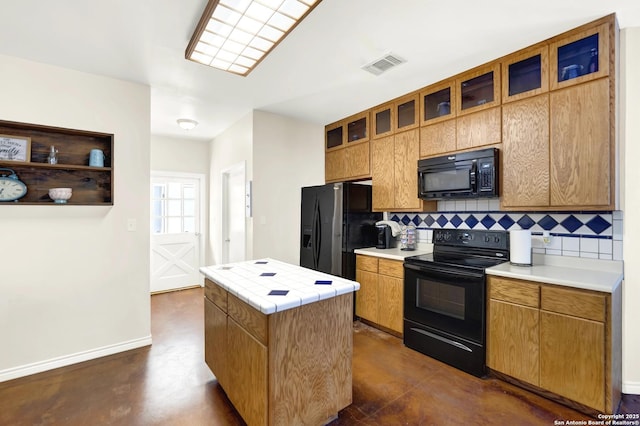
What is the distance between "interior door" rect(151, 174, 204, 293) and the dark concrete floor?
2258 millimetres

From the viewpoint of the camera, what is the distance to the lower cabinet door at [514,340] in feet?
6.74

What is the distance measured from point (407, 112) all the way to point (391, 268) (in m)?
1.73

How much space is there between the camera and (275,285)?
1.80m

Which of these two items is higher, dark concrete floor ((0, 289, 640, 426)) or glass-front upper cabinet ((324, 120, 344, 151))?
glass-front upper cabinet ((324, 120, 344, 151))

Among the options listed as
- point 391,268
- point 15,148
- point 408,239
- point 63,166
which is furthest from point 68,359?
point 408,239

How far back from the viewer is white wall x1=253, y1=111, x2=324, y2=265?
12.0 feet

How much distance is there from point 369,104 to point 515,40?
5.28 ft

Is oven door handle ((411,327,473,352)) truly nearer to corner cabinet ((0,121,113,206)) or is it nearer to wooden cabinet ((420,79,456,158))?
wooden cabinet ((420,79,456,158))

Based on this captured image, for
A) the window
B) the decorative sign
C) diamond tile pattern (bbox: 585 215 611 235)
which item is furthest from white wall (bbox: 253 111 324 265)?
diamond tile pattern (bbox: 585 215 611 235)

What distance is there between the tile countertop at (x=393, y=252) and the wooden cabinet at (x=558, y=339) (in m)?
0.96

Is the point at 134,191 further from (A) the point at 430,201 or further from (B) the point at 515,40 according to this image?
(B) the point at 515,40

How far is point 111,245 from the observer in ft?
9.17

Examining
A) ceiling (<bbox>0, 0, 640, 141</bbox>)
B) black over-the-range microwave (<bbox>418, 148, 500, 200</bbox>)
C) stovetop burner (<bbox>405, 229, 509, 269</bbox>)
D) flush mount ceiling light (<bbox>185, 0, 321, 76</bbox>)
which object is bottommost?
stovetop burner (<bbox>405, 229, 509, 269</bbox>)

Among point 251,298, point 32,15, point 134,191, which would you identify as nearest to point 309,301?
point 251,298
